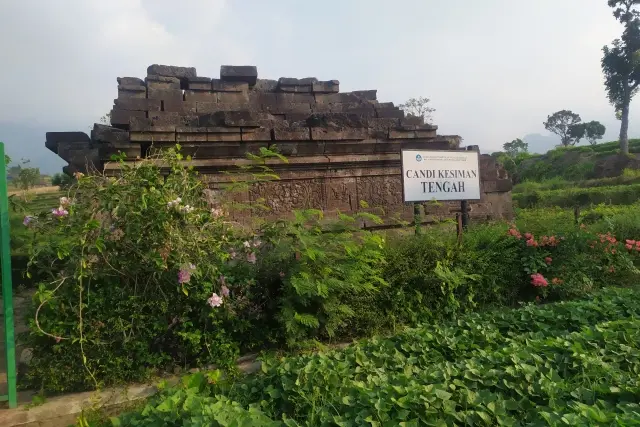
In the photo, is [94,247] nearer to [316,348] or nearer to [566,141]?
[316,348]

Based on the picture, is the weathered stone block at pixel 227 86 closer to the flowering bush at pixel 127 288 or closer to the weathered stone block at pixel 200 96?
the weathered stone block at pixel 200 96

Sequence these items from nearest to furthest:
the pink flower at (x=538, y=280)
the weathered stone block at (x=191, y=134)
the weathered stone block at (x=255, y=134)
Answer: the pink flower at (x=538, y=280), the weathered stone block at (x=191, y=134), the weathered stone block at (x=255, y=134)

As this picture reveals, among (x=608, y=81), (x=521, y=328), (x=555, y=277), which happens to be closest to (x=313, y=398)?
(x=521, y=328)

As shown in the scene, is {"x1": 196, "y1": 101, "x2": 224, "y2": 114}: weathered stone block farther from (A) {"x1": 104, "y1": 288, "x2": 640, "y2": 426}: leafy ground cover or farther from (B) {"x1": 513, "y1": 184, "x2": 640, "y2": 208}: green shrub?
(B) {"x1": 513, "y1": 184, "x2": 640, "y2": 208}: green shrub

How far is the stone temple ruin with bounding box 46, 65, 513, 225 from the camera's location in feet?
19.1

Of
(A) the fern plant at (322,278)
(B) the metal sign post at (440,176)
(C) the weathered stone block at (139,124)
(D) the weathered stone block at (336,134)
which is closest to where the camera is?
(A) the fern plant at (322,278)

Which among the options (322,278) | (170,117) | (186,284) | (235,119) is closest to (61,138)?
(170,117)

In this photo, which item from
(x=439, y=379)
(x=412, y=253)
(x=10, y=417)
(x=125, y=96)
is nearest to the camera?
(x=439, y=379)

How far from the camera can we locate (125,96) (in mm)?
6625

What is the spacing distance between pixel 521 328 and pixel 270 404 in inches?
93.7

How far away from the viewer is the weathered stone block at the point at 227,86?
7312 mm

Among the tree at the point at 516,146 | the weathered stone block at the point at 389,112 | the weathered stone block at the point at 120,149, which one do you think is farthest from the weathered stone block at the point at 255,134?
the tree at the point at 516,146

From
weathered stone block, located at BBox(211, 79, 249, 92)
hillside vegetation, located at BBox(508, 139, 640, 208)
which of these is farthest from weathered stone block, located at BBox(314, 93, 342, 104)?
hillside vegetation, located at BBox(508, 139, 640, 208)

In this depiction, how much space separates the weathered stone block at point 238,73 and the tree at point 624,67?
28693 millimetres
